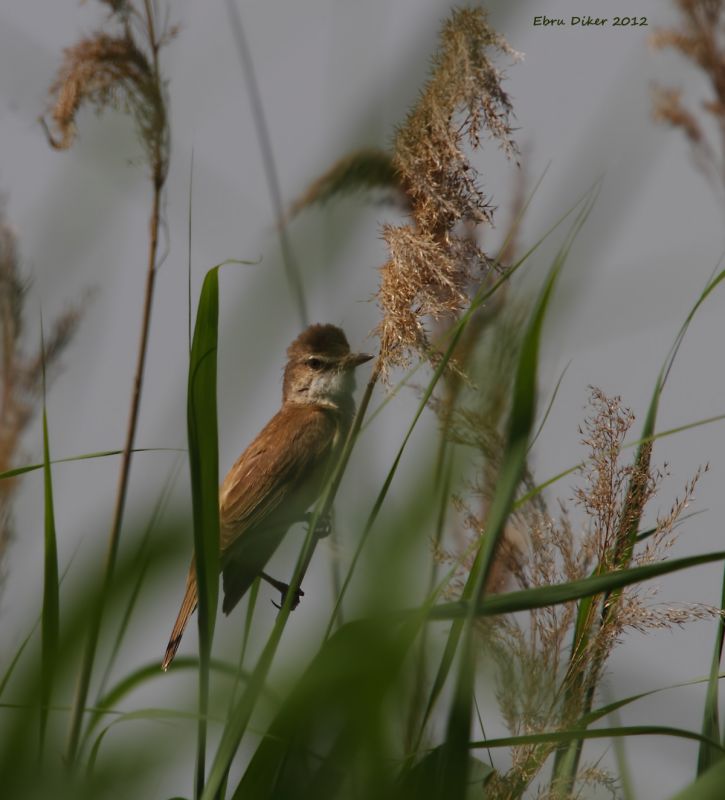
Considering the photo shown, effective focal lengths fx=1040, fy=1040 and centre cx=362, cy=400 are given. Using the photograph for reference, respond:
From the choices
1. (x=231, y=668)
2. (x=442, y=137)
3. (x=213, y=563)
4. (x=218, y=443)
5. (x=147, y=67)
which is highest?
(x=147, y=67)

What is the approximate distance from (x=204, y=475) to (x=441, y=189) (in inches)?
28.7

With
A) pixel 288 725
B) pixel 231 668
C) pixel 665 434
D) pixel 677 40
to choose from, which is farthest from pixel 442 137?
pixel 677 40

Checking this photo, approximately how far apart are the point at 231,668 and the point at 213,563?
16 cm

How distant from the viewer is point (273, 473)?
370 cm

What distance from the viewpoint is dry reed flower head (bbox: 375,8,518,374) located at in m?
1.90

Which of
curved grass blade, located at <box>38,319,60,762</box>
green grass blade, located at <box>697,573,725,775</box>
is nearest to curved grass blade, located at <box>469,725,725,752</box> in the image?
green grass blade, located at <box>697,573,725,775</box>

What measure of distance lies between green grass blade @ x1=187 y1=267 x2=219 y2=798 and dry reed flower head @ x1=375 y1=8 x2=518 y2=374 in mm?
406

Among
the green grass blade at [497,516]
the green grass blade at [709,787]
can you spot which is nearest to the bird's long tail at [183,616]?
the green grass blade at [497,516]

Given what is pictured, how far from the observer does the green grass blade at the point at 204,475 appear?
152cm

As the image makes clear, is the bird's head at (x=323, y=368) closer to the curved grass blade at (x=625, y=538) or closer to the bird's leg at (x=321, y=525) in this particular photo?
the bird's leg at (x=321, y=525)

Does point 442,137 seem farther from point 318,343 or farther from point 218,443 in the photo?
point 318,343

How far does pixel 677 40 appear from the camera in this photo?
3580mm

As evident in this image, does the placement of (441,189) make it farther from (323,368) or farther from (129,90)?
(323,368)

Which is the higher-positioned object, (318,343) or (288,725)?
(318,343)
